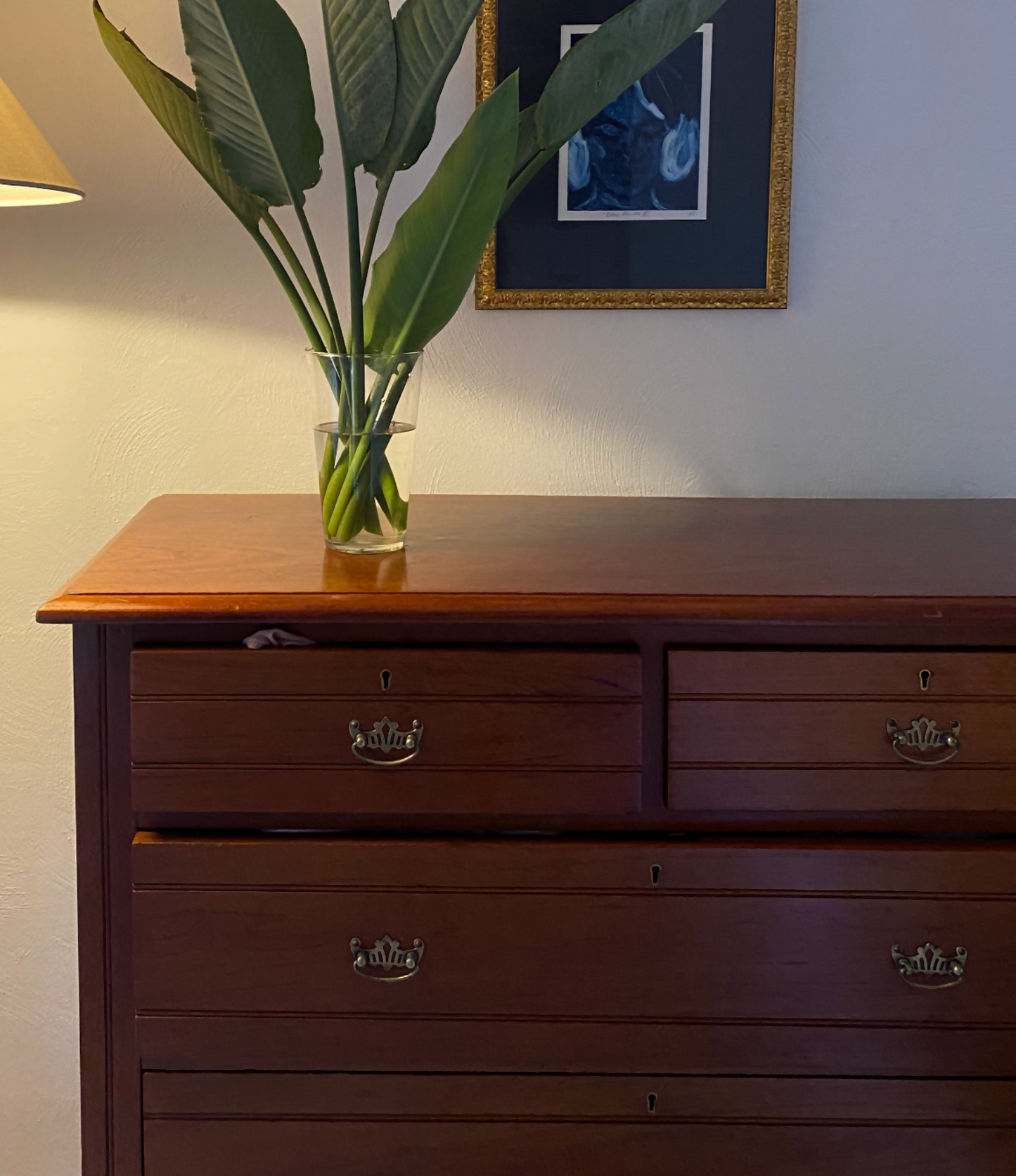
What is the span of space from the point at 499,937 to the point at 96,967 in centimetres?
37

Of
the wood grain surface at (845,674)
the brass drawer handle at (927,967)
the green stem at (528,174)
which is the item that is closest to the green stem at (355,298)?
the green stem at (528,174)

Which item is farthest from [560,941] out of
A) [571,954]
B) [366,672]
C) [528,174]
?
[528,174]

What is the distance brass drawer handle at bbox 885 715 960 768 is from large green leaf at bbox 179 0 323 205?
73 centimetres

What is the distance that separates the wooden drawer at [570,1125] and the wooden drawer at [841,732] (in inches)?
10.6

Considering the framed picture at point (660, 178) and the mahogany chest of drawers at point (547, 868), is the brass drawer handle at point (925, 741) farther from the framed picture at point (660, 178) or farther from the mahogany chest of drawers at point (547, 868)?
the framed picture at point (660, 178)

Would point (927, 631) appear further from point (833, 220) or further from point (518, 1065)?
point (833, 220)

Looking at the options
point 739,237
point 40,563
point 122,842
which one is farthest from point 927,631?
point 40,563

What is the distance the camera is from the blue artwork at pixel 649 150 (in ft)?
4.60

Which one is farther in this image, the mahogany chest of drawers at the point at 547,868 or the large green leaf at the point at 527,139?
the large green leaf at the point at 527,139

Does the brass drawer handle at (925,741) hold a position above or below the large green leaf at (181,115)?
below

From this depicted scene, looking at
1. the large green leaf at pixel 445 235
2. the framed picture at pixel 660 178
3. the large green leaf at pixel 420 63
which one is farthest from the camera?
the framed picture at pixel 660 178

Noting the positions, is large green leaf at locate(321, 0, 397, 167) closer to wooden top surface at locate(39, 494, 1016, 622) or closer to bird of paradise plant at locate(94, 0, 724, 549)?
bird of paradise plant at locate(94, 0, 724, 549)

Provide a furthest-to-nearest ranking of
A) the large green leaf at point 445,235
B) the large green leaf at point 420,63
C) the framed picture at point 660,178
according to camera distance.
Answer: the framed picture at point 660,178
the large green leaf at point 420,63
the large green leaf at point 445,235

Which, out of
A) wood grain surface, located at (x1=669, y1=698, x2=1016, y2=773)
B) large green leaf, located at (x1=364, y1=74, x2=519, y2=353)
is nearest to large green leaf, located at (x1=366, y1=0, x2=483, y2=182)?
large green leaf, located at (x1=364, y1=74, x2=519, y2=353)
